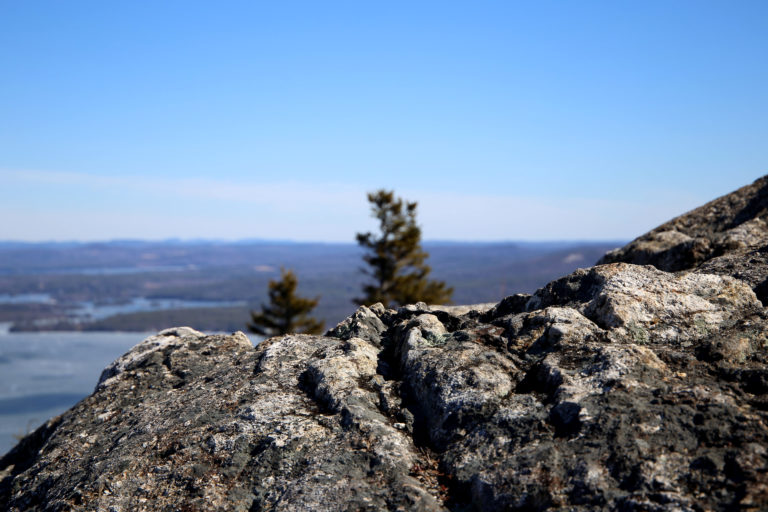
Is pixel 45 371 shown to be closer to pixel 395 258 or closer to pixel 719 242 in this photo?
pixel 395 258

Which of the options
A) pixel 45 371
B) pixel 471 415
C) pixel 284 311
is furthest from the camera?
pixel 45 371

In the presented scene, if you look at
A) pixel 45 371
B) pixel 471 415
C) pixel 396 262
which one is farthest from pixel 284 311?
pixel 45 371

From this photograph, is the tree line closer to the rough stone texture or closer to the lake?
the lake

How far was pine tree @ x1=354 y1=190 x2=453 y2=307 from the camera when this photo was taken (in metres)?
50.2

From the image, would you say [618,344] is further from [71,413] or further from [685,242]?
[71,413]

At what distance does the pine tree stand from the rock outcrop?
42323 mm

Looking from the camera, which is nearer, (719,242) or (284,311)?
(719,242)

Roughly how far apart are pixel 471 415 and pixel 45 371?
348 ft

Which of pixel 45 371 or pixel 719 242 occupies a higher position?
pixel 719 242

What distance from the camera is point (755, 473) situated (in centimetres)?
393

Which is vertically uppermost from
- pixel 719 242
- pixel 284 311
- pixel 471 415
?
pixel 719 242

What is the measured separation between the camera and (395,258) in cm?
5075

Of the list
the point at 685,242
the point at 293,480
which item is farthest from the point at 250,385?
the point at 685,242

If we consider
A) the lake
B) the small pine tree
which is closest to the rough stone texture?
the lake
